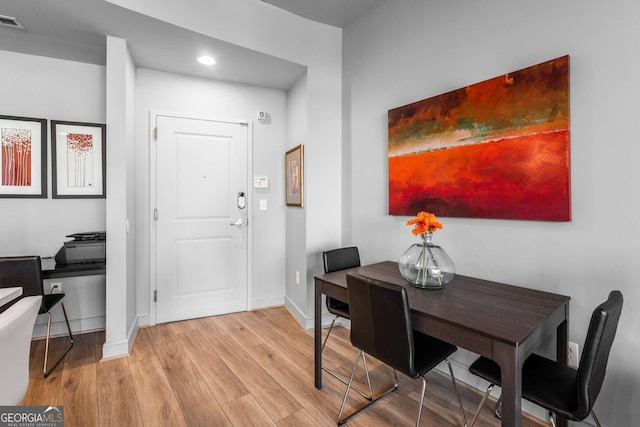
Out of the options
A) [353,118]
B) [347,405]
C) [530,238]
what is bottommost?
[347,405]

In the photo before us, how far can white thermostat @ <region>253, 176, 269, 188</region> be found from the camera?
3383mm

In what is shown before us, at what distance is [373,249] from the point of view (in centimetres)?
271

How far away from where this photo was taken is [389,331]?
1452 mm

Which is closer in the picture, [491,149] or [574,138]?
[574,138]

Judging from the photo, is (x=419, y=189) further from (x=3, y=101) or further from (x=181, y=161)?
(x=3, y=101)

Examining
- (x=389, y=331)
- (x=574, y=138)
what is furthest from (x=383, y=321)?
(x=574, y=138)

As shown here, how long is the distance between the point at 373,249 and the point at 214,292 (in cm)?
174

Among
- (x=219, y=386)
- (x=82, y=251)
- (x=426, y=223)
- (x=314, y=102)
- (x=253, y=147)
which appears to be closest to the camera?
(x=426, y=223)

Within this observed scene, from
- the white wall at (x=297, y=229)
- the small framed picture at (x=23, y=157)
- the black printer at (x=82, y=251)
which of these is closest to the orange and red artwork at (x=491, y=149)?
Answer: the white wall at (x=297, y=229)

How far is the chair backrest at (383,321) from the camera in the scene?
138 centimetres

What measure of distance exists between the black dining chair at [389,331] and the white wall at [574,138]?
671 mm

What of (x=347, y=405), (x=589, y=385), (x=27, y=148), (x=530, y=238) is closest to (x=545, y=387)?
(x=589, y=385)
